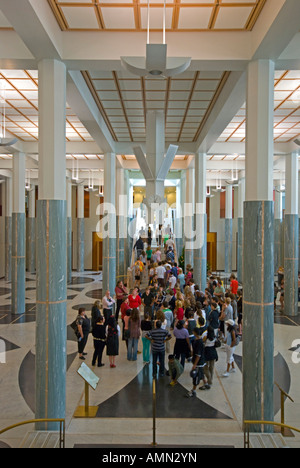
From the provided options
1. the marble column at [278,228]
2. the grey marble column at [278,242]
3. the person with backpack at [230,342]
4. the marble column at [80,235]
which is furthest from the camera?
the marble column at [80,235]

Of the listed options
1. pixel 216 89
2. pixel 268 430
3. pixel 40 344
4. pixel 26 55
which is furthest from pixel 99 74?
pixel 268 430

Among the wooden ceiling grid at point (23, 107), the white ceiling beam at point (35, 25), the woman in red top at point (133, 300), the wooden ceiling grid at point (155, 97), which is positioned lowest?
the woman in red top at point (133, 300)

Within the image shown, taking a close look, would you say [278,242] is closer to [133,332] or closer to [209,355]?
[133,332]

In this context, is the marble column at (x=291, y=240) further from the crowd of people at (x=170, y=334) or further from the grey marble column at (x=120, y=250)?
the grey marble column at (x=120, y=250)

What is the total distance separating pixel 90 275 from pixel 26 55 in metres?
24.9

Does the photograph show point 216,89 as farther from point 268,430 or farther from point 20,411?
A: point 20,411

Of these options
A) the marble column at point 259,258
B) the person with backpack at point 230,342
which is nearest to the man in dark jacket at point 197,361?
the marble column at point 259,258

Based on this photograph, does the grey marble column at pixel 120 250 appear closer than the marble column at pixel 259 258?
No

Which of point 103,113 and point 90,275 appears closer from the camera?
point 103,113

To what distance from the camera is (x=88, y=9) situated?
278 inches

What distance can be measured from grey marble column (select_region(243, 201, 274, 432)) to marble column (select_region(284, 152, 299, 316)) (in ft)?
34.3

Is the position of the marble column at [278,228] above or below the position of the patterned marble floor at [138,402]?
above

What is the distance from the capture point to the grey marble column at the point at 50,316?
7.44 meters

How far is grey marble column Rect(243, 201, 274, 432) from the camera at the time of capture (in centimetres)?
743
